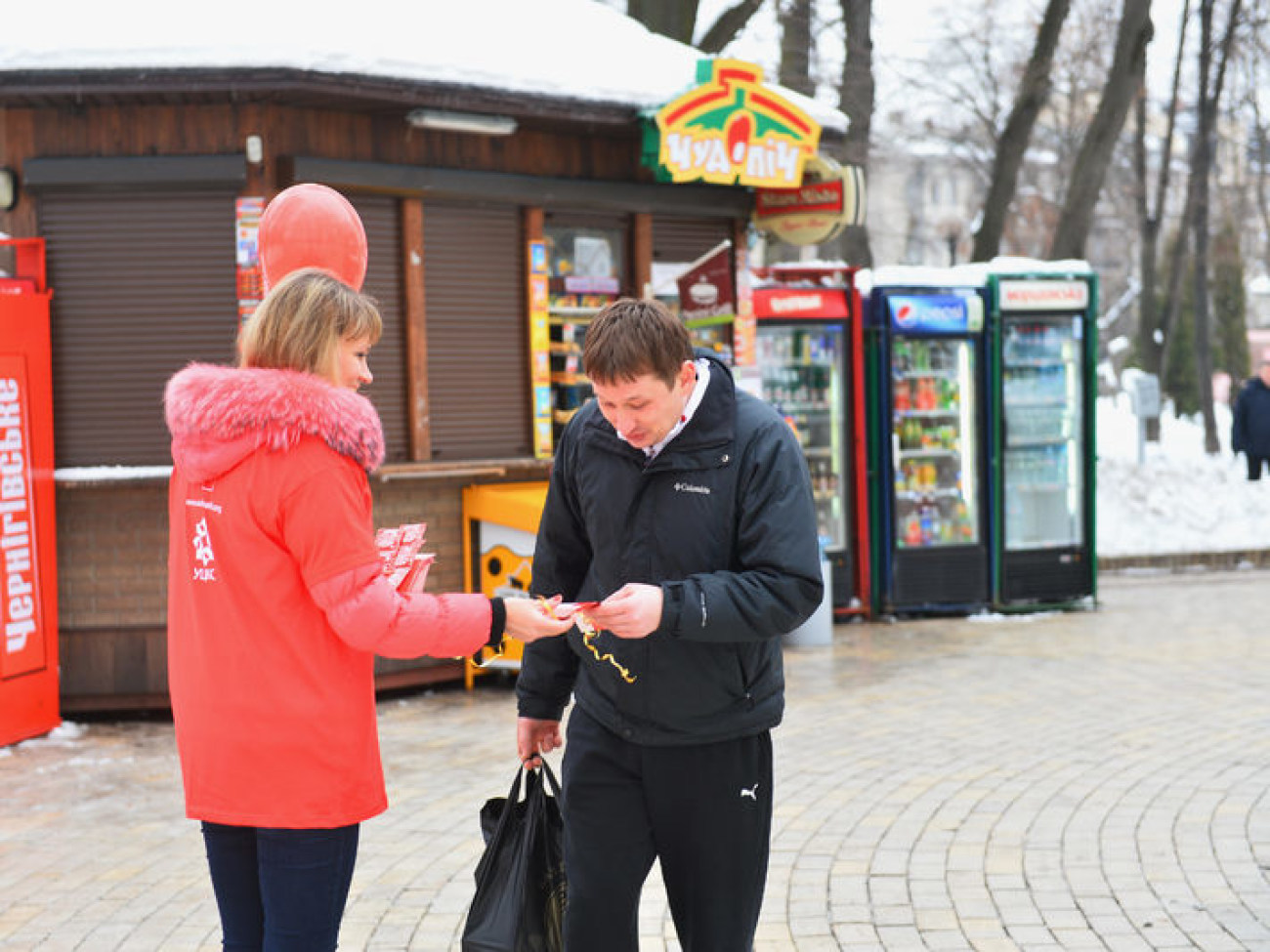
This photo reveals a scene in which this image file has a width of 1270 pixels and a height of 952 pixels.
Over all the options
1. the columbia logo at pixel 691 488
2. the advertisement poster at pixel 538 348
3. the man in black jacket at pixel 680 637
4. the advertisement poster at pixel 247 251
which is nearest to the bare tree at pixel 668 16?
the advertisement poster at pixel 538 348

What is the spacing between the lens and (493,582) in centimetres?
912

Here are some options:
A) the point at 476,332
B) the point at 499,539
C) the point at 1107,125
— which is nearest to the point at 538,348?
the point at 476,332

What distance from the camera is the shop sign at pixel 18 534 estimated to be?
7.68 m

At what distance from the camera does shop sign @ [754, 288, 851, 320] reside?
37.4 feet

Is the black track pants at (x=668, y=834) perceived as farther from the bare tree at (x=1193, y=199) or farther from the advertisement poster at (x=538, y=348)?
the bare tree at (x=1193, y=199)

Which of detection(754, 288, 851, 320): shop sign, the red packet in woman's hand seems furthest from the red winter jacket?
detection(754, 288, 851, 320): shop sign

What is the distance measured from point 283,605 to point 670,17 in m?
13.3

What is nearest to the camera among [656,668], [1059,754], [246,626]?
[246,626]

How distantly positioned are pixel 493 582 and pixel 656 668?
606 cm

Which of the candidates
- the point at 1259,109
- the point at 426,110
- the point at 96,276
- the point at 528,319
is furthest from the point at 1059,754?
the point at 1259,109

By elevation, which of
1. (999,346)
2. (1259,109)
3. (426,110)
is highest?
(1259,109)

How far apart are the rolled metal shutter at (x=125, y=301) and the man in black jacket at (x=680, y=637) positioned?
5691 mm

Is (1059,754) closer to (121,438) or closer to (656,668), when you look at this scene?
(656,668)

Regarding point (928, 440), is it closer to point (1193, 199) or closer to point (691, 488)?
point (691, 488)
